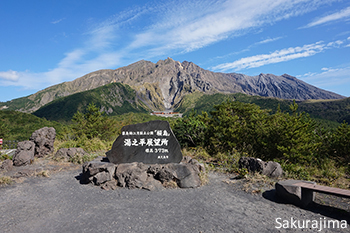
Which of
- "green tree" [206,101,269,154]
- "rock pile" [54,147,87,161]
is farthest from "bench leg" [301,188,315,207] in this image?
"rock pile" [54,147,87,161]

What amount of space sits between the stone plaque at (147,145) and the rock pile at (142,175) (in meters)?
0.45

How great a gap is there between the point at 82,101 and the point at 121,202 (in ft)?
498

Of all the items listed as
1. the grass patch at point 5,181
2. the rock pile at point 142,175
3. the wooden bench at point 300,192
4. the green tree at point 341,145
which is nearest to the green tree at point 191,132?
the rock pile at point 142,175

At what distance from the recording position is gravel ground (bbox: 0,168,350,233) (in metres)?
4.23

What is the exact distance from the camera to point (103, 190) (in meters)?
6.57

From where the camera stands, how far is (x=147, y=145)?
25.8 ft

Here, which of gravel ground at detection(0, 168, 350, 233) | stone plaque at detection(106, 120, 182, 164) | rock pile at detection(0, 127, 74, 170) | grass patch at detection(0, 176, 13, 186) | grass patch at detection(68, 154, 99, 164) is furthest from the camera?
grass patch at detection(68, 154, 99, 164)

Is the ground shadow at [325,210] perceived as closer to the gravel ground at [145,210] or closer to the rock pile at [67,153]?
the gravel ground at [145,210]

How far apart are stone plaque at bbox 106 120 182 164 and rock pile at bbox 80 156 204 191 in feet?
1.47

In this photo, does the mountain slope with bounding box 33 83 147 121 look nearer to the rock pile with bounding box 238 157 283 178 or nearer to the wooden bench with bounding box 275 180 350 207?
the rock pile with bounding box 238 157 283 178

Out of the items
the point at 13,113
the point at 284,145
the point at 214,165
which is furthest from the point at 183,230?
the point at 13,113

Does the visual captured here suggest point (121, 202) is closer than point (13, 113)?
Yes

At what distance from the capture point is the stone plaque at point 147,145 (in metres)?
7.70

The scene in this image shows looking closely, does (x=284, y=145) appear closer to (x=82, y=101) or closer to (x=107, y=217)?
(x=107, y=217)
